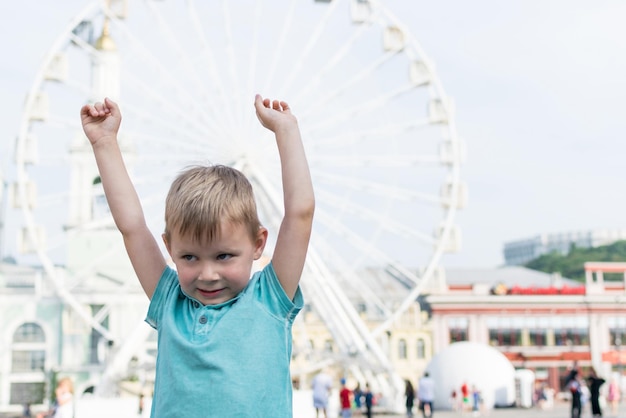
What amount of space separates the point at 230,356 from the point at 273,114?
0.60m

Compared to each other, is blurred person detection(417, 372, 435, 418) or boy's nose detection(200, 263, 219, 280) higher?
boy's nose detection(200, 263, 219, 280)

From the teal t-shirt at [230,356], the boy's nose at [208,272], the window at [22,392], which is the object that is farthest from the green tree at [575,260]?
the boy's nose at [208,272]

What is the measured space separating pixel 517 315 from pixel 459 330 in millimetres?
3397

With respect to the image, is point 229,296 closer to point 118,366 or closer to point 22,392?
point 118,366

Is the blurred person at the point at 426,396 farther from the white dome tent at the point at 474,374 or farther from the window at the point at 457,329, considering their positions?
the window at the point at 457,329

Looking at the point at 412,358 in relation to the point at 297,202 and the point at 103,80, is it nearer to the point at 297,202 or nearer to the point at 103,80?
the point at 103,80

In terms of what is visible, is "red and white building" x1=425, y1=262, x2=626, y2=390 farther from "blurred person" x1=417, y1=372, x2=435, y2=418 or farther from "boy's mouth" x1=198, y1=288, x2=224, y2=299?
"boy's mouth" x1=198, y1=288, x2=224, y2=299

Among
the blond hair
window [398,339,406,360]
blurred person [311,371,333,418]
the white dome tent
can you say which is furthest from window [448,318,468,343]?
the blond hair

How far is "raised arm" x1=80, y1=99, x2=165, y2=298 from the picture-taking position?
251 cm

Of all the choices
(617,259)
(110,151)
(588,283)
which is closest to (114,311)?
(588,283)

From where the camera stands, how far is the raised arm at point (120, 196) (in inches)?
99.0

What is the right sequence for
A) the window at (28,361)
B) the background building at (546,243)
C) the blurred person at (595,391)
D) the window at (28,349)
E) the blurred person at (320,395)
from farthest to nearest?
the background building at (546,243), the window at (28,349), the window at (28,361), the blurred person at (320,395), the blurred person at (595,391)

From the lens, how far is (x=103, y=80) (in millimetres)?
50344

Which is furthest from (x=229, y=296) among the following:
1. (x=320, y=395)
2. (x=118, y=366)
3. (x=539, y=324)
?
(x=539, y=324)
